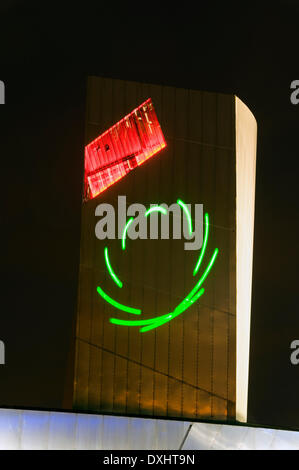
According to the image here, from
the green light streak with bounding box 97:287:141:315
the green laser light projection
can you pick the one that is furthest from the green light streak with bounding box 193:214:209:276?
the green light streak with bounding box 97:287:141:315

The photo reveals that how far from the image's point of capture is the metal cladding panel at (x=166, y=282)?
23453 millimetres

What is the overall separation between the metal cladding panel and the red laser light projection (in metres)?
0.16

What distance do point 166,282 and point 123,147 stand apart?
3567 millimetres

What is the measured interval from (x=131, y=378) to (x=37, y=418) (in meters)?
3.48

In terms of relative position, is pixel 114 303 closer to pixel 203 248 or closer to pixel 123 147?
pixel 203 248

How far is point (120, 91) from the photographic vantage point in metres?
25.1

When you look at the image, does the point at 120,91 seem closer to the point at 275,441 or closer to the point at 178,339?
the point at 178,339

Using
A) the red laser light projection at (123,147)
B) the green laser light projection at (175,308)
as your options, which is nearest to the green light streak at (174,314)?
the green laser light projection at (175,308)

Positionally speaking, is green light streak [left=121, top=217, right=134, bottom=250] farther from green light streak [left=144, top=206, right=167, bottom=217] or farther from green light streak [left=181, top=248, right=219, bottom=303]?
green light streak [left=181, top=248, right=219, bottom=303]

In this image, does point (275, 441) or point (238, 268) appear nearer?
point (275, 441)

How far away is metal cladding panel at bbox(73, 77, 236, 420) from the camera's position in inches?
923

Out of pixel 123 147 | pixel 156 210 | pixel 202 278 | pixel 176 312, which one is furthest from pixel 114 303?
pixel 123 147

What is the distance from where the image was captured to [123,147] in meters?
24.9
